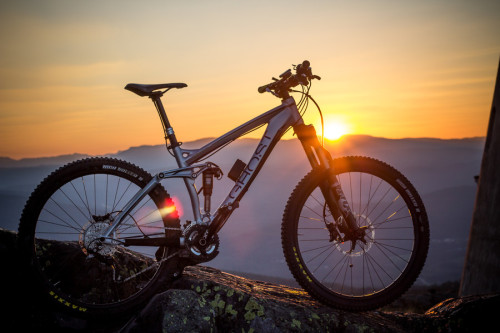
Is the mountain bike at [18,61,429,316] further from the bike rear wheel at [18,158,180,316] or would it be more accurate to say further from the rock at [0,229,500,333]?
the rock at [0,229,500,333]

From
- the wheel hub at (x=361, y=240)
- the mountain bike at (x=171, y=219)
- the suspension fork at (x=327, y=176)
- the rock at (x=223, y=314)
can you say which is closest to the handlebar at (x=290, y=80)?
the mountain bike at (x=171, y=219)

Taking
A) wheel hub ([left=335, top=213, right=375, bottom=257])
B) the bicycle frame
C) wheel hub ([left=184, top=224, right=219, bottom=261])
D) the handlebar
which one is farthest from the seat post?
wheel hub ([left=335, top=213, right=375, bottom=257])

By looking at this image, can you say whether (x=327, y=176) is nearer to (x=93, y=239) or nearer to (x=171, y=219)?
(x=171, y=219)

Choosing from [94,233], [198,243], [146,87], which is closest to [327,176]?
[198,243]

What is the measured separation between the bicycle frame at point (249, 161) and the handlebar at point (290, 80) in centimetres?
14

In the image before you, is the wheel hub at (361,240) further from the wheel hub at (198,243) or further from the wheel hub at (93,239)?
the wheel hub at (93,239)

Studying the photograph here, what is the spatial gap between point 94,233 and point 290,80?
2.70m

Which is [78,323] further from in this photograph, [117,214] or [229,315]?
[229,315]

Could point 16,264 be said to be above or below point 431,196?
below

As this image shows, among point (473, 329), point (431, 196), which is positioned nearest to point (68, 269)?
point (473, 329)

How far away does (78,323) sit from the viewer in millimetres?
3900

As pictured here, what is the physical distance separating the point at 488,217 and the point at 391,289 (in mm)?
8600

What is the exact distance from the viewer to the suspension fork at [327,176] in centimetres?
433

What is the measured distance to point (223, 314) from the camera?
11.9 feet
